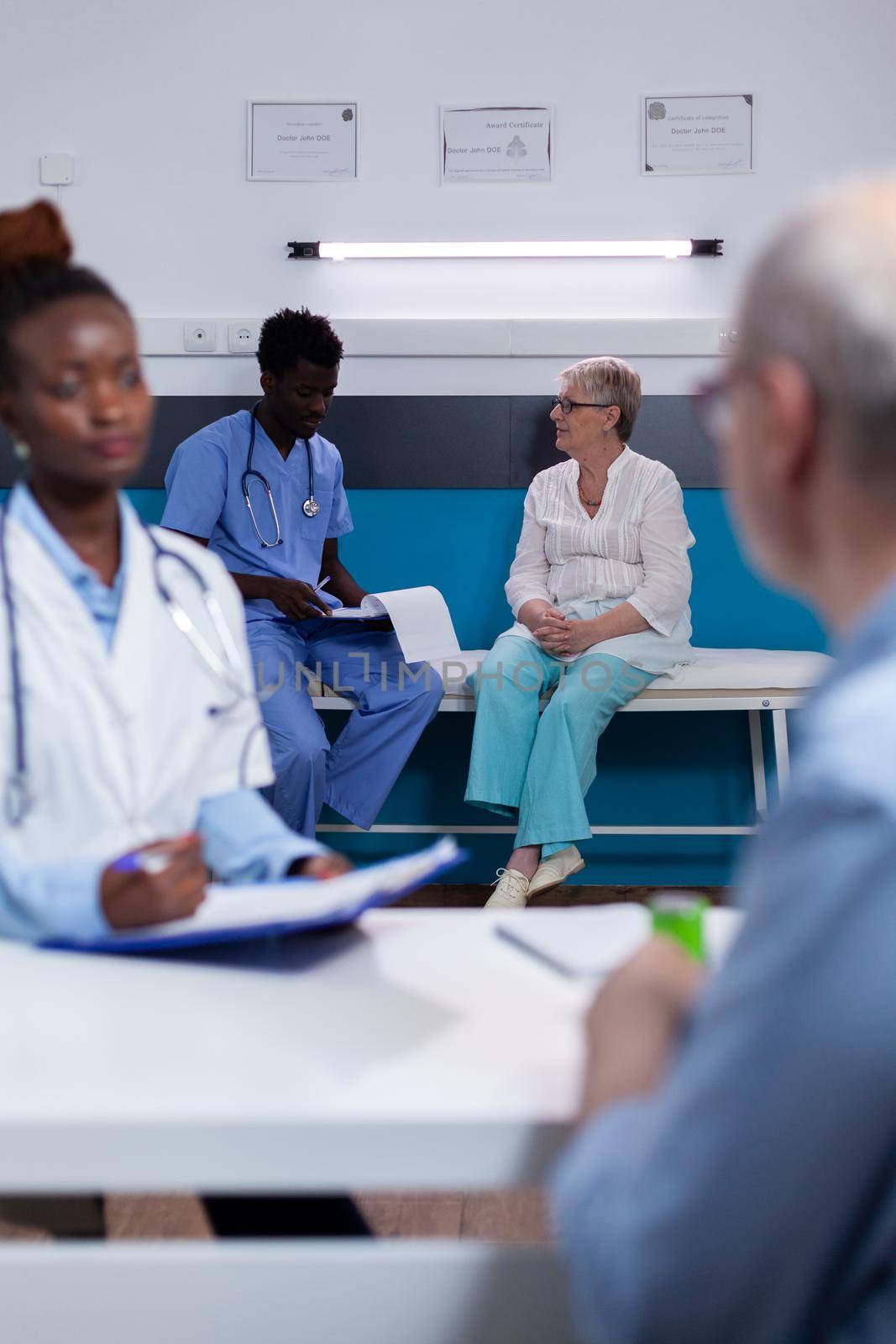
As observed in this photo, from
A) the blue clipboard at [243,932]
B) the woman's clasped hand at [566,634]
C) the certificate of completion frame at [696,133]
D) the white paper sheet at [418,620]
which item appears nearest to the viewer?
the blue clipboard at [243,932]

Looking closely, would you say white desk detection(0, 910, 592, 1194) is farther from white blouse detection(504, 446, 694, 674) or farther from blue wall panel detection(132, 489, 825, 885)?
blue wall panel detection(132, 489, 825, 885)

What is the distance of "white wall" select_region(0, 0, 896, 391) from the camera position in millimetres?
3525

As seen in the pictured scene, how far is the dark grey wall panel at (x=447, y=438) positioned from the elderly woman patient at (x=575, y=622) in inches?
8.0

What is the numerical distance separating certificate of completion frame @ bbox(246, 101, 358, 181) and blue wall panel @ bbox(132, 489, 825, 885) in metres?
0.94

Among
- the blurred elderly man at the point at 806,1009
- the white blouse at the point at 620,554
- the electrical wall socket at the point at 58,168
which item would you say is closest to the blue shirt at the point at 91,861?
the blurred elderly man at the point at 806,1009

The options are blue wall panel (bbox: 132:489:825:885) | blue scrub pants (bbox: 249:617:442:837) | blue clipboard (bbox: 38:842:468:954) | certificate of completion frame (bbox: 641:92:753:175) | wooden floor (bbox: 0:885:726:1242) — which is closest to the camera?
blue clipboard (bbox: 38:842:468:954)

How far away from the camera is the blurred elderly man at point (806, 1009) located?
0.46 m

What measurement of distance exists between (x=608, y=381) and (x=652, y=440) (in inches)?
15.8

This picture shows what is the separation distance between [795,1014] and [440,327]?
332cm

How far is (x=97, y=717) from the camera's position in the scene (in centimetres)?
96

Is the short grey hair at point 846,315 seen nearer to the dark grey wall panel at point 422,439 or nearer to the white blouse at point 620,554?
the white blouse at point 620,554

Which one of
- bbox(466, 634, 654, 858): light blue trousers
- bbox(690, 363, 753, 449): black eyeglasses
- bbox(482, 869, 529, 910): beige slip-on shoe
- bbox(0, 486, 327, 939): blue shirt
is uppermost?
bbox(690, 363, 753, 449): black eyeglasses

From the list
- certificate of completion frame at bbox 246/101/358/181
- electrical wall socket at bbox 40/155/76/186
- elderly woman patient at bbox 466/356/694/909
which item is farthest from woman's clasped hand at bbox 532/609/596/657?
electrical wall socket at bbox 40/155/76/186

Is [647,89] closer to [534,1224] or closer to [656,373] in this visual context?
[656,373]
